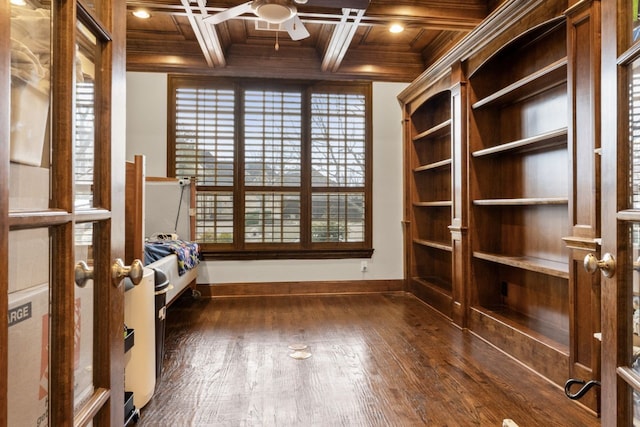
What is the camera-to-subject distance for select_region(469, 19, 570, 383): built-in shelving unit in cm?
256

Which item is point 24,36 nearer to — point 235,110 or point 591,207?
point 591,207

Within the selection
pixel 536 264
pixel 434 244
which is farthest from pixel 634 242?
pixel 434 244

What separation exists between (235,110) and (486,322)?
139 inches

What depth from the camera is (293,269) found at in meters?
4.69

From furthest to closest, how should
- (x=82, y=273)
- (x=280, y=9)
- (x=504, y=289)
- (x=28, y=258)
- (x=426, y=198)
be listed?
(x=426, y=198), (x=504, y=289), (x=280, y=9), (x=82, y=273), (x=28, y=258)

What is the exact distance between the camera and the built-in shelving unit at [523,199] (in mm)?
2559

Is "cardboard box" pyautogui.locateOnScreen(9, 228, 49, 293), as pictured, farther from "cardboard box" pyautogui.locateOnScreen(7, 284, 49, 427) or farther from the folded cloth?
the folded cloth

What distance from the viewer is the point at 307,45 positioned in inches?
176

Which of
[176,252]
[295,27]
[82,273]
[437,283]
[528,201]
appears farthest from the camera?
[437,283]

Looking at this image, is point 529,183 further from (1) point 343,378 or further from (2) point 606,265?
(2) point 606,265

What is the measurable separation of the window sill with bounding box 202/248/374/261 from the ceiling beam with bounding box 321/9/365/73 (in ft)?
7.22

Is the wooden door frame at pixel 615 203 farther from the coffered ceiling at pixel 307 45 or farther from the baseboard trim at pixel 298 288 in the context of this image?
the baseboard trim at pixel 298 288

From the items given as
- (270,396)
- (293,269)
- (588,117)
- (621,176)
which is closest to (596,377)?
(588,117)

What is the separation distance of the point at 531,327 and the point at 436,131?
215 cm
